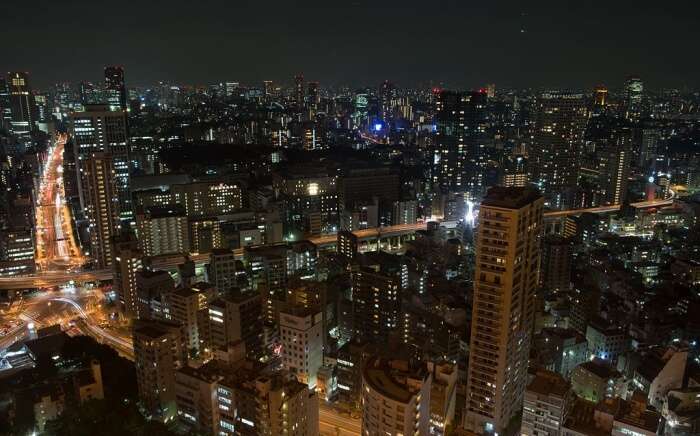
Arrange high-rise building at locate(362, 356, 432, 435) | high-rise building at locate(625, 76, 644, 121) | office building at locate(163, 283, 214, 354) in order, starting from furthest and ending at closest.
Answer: high-rise building at locate(625, 76, 644, 121) → office building at locate(163, 283, 214, 354) → high-rise building at locate(362, 356, 432, 435)

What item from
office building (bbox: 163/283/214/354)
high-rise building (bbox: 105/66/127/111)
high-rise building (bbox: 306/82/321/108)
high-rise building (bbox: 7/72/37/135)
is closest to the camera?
office building (bbox: 163/283/214/354)

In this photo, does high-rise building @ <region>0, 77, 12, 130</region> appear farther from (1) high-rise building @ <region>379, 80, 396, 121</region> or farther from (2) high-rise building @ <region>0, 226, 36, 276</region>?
(1) high-rise building @ <region>379, 80, 396, 121</region>

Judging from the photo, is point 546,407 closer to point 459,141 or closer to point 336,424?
point 336,424

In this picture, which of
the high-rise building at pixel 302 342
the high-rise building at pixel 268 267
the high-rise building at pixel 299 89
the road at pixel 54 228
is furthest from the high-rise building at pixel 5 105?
the high-rise building at pixel 302 342

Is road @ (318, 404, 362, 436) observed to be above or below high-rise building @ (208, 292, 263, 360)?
below

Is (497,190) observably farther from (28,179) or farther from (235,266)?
(28,179)

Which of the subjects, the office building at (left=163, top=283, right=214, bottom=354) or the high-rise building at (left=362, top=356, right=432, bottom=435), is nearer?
the high-rise building at (left=362, top=356, right=432, bottom=435)

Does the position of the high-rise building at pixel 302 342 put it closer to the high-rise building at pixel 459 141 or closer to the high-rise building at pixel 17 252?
the high-rise building at pixel 17 252

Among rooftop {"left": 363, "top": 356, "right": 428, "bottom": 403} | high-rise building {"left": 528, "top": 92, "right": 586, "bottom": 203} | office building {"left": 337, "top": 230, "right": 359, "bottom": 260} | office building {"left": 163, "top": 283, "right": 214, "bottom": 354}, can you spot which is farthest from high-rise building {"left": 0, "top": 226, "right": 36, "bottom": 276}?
high-rise building {"left": 528, "top": 92, "right": 586, "bottom": 203}

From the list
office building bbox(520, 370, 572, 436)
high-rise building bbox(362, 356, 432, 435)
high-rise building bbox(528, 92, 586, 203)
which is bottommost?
office building bbox(520, 370, 572, 436)
